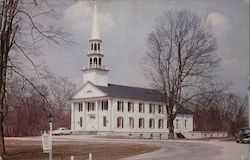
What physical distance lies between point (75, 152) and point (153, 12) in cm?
293

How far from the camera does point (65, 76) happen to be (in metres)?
7.82

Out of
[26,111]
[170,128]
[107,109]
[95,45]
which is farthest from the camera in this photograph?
[170,128]

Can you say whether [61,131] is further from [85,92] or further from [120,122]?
[120,122]

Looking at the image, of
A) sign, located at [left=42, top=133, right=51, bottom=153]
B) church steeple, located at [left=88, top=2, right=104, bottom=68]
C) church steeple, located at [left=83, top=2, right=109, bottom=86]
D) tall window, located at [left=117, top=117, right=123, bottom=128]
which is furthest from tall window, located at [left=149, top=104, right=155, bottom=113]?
sign, located at [left=42, top=133, right=51, bottom=153]

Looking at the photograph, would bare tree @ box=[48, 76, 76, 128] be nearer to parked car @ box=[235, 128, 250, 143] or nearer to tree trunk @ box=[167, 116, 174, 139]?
parked car @ box=[235, 128, 250, 143]

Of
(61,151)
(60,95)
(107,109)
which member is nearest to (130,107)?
(107,109)

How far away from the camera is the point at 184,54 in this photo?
12.0 meters

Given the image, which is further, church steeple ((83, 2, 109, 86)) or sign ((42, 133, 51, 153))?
church steeple ((83, 2, 109, 86))

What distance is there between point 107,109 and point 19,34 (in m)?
4.93

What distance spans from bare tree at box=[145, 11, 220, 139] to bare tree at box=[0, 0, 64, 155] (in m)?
2.03

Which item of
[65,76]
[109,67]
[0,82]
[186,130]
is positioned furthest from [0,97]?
[186,130]

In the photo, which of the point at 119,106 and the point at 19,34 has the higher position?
the point at 19,34

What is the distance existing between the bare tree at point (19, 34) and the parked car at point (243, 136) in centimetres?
529

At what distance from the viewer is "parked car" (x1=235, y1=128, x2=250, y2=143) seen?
11006mm
